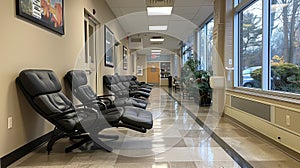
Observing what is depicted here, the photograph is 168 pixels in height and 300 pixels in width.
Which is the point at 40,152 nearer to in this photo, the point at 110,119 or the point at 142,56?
the point at 110,119

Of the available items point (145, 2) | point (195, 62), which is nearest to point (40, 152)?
point (145, 2)

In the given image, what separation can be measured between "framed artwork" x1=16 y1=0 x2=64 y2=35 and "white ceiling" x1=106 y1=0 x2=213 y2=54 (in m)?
3.12

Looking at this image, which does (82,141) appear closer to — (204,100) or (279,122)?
(279,122)

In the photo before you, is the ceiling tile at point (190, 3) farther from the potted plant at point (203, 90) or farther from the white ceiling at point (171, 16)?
the potted plant at point (203, 90)

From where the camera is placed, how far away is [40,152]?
3199mm

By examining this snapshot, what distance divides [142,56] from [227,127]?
57.7 feet

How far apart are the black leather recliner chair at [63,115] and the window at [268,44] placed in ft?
6.66

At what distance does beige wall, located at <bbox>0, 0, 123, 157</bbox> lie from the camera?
103 inches

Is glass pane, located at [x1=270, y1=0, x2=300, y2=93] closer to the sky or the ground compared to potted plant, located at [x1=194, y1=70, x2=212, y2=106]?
closer to the sky

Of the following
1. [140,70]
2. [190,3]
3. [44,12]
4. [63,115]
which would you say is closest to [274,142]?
[63,115]

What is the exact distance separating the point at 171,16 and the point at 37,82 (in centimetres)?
618

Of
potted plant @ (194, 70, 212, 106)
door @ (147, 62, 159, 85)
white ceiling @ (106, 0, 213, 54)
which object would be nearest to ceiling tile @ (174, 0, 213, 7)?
white ceiling @ (106, 0, 213, 54)

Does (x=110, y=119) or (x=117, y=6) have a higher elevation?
(x=117, y=6)

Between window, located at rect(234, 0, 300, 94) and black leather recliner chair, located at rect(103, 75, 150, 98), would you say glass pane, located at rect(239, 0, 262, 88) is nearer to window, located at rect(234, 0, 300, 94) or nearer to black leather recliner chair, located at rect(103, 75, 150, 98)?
window, located at rect(234, 0, 300, 94)
